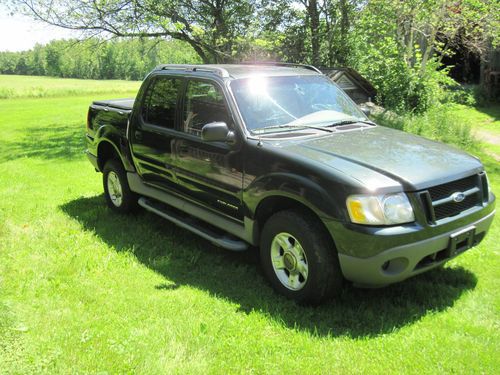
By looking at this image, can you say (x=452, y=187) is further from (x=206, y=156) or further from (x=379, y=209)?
(x=206, y=156)

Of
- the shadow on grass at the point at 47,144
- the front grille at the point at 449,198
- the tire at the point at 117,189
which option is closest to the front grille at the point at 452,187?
the front grille at the point at 449,198

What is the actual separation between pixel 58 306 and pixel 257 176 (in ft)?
6.39

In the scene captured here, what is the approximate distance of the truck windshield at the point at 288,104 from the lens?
4.39 meters

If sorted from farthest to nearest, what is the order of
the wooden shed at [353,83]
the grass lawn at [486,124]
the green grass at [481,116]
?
1. the green grass at [481,116]
2. the wooden shed at [353,83]
3. the grass lawn at [486,124]

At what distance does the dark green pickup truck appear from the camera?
134 inches

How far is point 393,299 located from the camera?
398cm

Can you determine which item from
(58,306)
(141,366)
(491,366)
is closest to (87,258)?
(58,306)

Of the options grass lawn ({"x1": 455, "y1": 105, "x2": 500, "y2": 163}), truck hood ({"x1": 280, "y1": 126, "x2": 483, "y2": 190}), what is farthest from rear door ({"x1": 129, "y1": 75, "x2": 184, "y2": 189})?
grass lawn ({"x1": 455, "y1": 105, "x2": 500, "y2": 163})

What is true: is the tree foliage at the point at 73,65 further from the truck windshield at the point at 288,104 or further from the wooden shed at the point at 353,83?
the truck windshield at the point at 288,104

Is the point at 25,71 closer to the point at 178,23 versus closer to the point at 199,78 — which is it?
the point at 178,23

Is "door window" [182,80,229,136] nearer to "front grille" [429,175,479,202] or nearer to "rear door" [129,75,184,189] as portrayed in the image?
"rear door" [129,75,184,189]

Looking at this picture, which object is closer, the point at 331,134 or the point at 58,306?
the point at 58,306

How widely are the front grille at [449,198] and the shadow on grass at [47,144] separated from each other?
9.20m

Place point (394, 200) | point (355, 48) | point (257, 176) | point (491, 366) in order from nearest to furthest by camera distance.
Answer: point (491, 366), point (394, 200), point (257, 176), point (355, 48)
